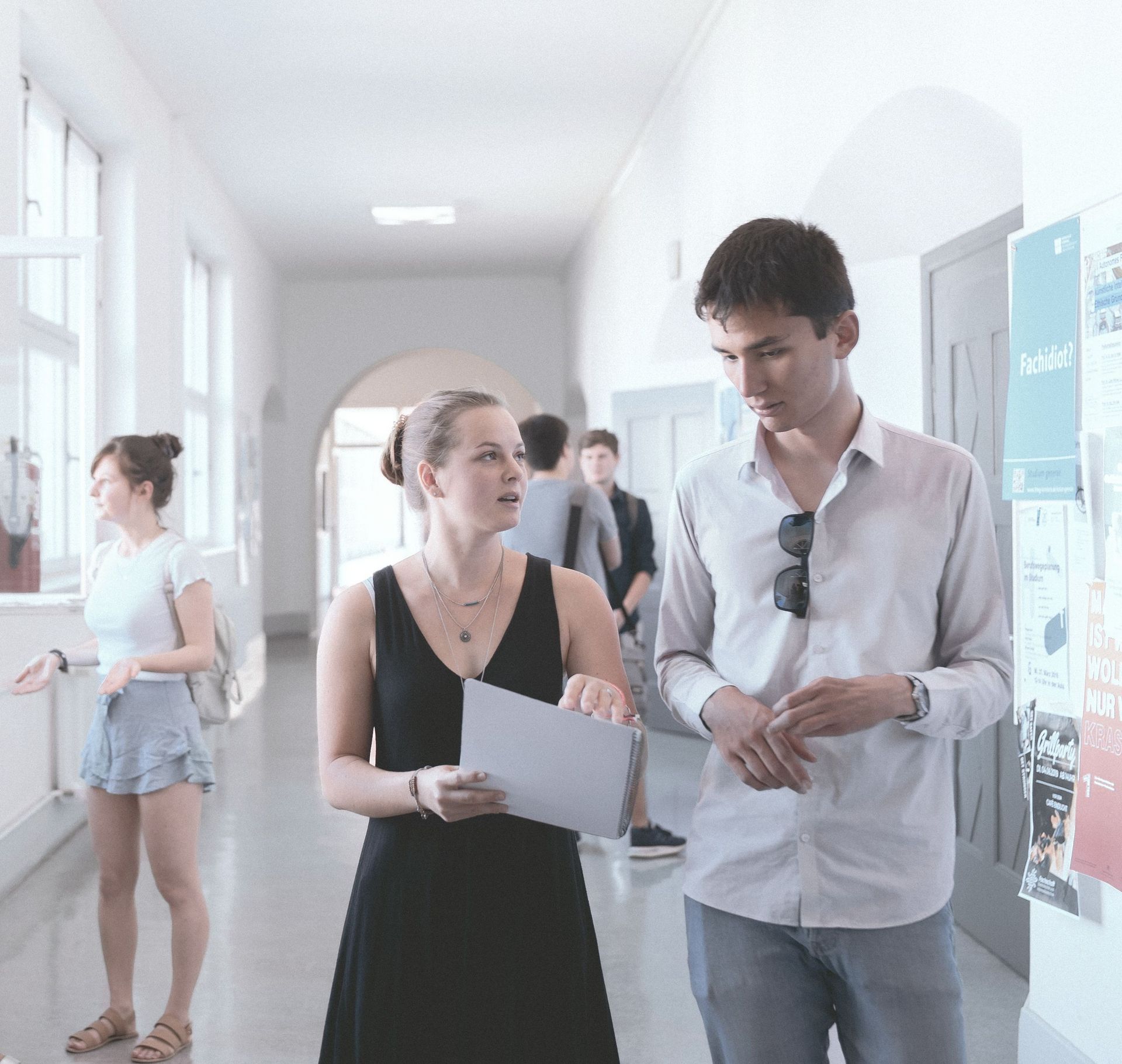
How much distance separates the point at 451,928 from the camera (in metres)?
1.82

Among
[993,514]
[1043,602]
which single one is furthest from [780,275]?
[993,514]

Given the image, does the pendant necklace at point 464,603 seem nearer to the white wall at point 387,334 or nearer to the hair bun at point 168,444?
the hair bun at point 168,444

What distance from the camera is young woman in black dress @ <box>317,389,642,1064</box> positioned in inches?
70.9

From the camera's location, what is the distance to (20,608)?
3.92m

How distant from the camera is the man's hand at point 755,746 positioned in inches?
57.2

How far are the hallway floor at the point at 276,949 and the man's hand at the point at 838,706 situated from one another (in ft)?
7.08

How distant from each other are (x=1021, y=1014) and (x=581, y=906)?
1.70 m

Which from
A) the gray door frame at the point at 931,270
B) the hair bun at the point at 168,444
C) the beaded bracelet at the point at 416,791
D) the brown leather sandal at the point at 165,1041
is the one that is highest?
the gray door frame at the point at 931,270

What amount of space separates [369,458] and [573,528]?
1843 cm

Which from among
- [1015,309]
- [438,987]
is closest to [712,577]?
[438,987]

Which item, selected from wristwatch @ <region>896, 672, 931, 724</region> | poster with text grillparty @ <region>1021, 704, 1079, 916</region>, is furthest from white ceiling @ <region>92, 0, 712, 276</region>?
wristwatch @ <region>896, 672, 931, 724</region>

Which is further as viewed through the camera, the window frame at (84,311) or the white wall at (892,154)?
the window frame at (84,311)

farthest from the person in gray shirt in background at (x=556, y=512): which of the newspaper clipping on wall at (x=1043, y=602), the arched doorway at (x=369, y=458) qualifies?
the arched doorway at (x=369, y=458)

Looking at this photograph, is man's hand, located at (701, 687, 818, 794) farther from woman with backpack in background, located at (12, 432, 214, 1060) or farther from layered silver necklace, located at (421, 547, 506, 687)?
woman with backpack in background, located at (12, 432, 214, 1060)
